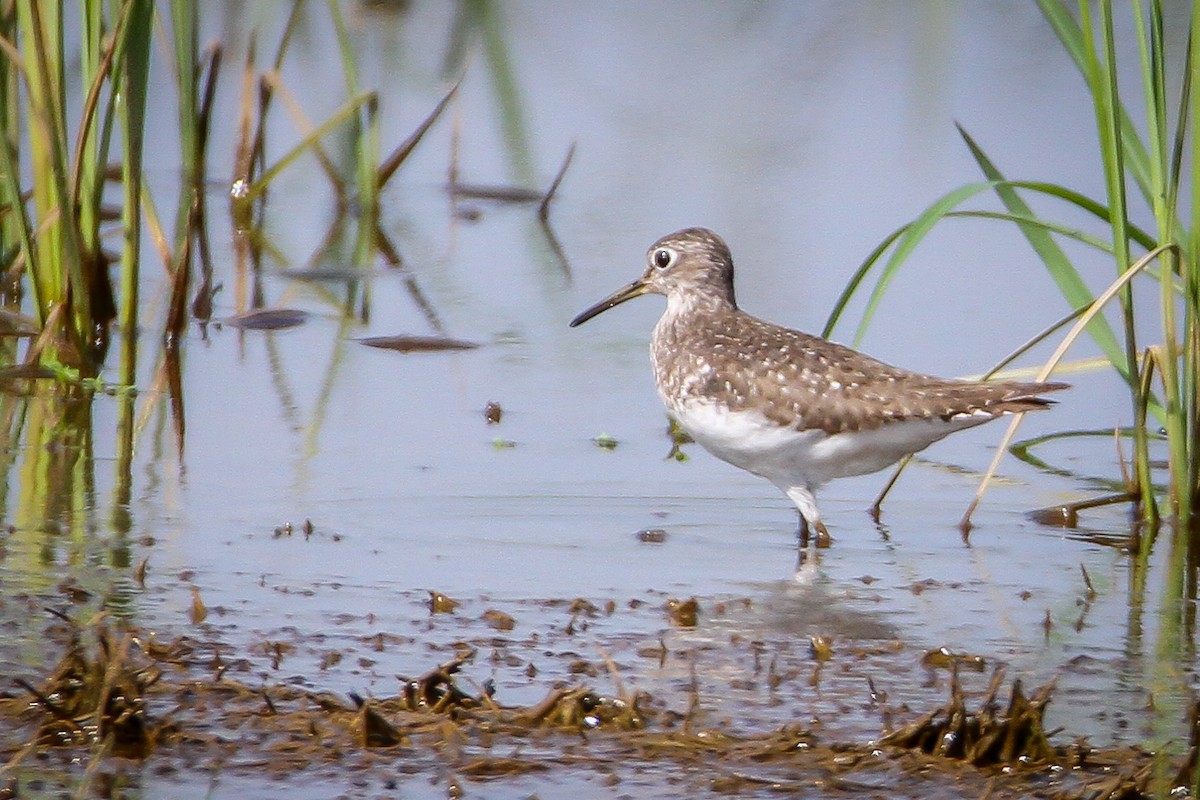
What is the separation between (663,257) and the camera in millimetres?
7477

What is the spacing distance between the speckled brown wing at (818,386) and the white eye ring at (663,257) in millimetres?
664

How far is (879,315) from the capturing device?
9.11 m

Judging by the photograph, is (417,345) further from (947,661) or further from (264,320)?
(947,661)

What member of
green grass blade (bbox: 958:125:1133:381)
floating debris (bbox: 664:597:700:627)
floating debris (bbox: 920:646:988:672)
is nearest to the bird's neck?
green grass blade (bbox: 958:125:1133:381)

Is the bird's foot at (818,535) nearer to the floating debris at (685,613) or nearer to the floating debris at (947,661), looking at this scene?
the floating debris at (685,613)

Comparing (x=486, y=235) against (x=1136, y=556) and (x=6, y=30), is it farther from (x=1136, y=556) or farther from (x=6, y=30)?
(x=1136, y=556)

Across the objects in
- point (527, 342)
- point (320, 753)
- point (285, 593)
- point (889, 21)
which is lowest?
point (320, 753)

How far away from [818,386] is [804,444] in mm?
204

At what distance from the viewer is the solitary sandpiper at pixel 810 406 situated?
620 cm

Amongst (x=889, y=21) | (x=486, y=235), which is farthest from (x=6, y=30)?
(x=889, y=21)

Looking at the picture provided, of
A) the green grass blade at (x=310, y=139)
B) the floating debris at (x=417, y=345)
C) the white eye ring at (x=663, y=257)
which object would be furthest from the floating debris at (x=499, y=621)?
the green grass blade at (x=310, y=139)

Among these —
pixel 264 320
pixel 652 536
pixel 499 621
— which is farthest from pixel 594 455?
pixel 264 320

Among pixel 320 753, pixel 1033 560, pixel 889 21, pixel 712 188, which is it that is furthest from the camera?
pixel 889 21

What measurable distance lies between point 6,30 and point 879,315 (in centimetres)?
419
